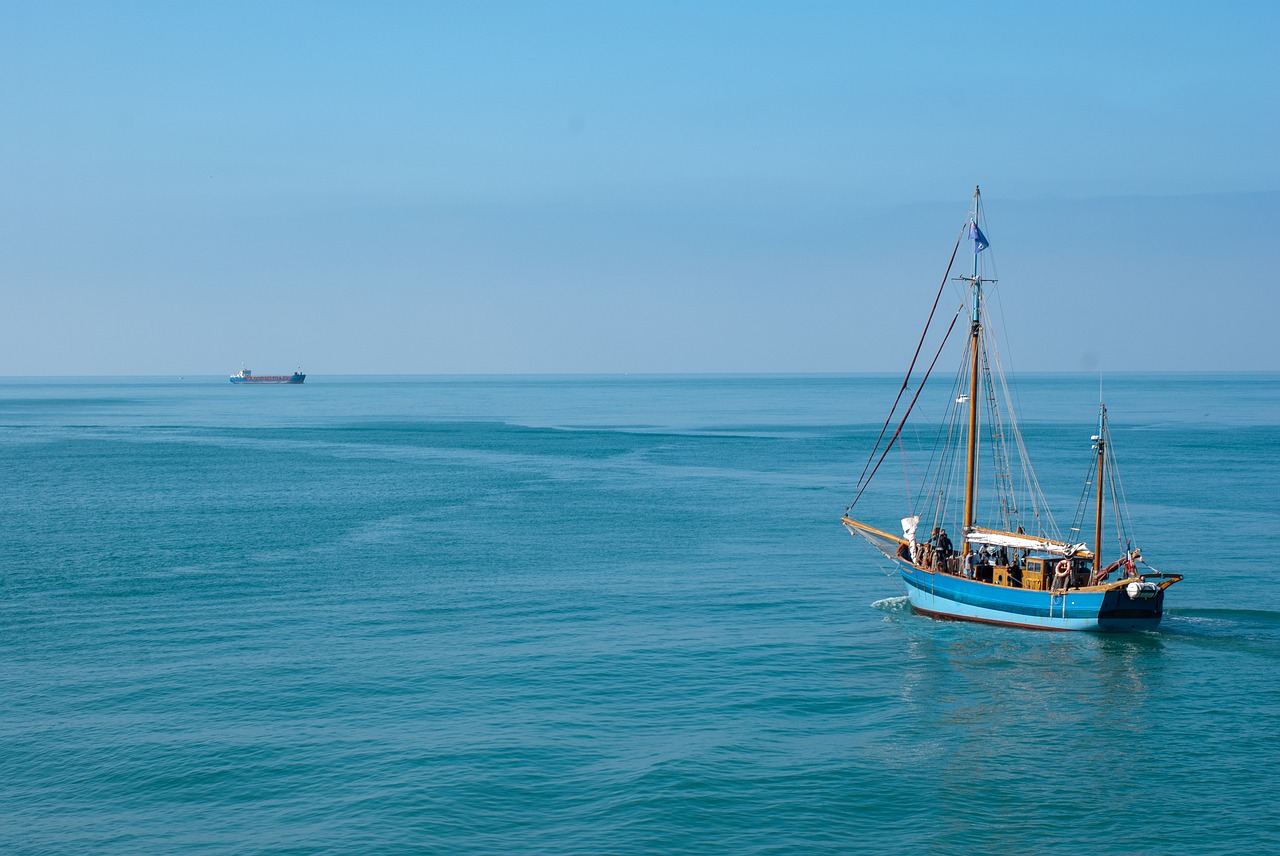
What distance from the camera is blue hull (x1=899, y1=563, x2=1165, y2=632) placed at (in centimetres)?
5144

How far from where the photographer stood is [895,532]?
81.4m

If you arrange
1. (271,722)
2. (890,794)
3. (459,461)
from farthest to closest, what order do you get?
(459,461), (271,722), (890,794)

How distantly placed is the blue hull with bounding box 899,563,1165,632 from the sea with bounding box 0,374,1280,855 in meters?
0.83

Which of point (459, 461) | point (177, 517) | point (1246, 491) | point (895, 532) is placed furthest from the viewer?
point (459, 461)

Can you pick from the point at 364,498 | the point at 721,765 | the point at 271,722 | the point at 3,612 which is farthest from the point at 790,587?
the point at 364,498

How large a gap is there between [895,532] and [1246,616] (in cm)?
2922

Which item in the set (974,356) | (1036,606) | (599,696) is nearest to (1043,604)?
(1036,606)

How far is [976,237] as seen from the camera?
2317 inches

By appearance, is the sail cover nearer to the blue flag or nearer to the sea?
the sea

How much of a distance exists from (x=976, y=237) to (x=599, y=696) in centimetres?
3143

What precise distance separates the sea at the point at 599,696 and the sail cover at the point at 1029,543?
157 inches

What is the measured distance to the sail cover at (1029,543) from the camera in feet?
172

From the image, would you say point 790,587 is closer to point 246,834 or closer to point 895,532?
point 895,532

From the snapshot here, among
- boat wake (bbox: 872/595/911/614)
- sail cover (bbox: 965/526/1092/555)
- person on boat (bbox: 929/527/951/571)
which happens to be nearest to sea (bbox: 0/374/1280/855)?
boat wake (bbox: 872/595/911/614)
